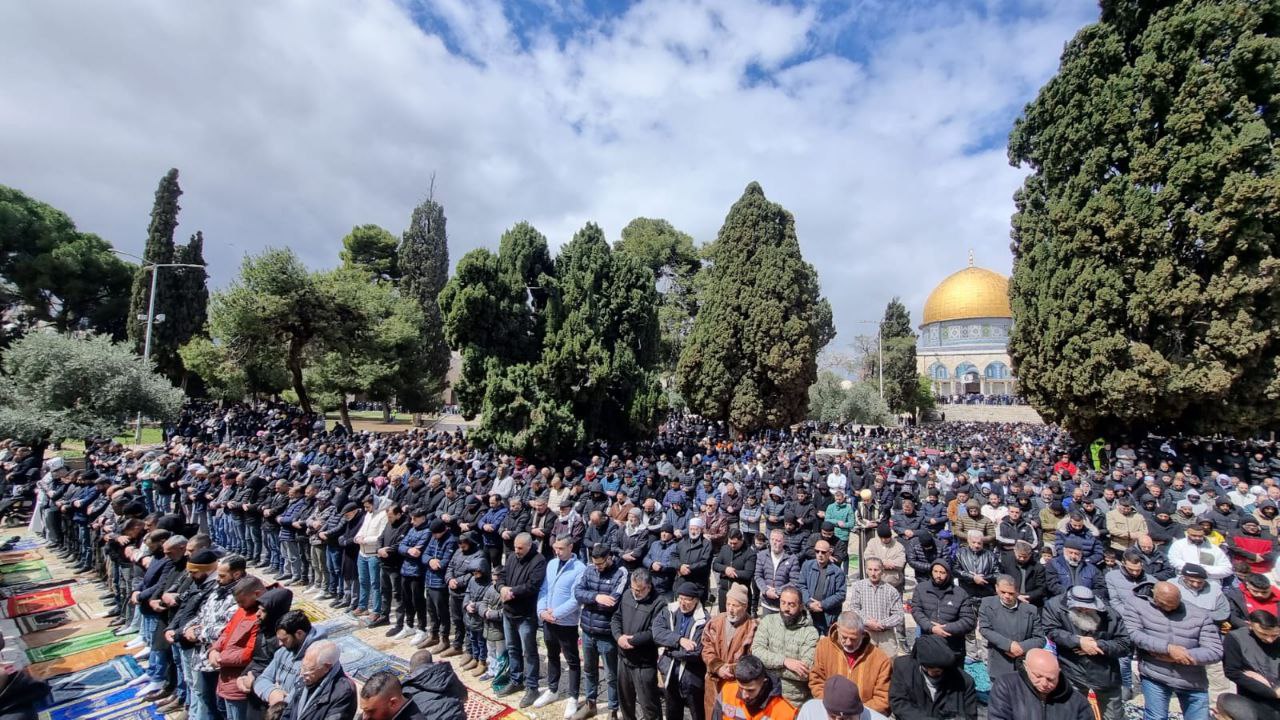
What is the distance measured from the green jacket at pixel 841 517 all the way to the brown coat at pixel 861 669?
4266 mm

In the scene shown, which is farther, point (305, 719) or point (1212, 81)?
point (1212, 81)

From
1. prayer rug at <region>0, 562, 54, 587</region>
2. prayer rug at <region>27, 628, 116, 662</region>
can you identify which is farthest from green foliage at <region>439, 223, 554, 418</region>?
prayer rug at <region>27, 628, 116, 662</region>

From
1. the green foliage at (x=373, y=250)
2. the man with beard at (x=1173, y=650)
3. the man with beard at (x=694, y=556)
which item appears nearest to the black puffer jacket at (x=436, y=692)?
the man with beard at (x=694, y=556)

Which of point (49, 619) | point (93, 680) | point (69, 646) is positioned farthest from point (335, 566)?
point (49, 619)

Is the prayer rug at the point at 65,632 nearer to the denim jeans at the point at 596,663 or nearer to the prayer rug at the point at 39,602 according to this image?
the prayer rug at the point at 39,602

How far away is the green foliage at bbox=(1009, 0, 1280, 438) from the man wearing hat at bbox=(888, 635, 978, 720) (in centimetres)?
1514

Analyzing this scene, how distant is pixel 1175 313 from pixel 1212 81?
19.5ft

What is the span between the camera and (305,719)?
3.34 meters

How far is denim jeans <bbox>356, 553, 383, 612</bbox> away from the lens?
277 inches

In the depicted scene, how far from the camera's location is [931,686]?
4242mm

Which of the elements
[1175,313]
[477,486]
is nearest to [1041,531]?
[477,486]

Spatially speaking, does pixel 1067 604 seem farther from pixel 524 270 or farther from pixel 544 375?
pixel 524 270

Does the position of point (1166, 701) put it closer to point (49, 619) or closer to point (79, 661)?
point (79, 661)

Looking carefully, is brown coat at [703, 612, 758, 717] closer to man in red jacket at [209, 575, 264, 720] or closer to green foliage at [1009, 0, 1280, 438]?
man in red jacket at [209, 575, 264, 720]
